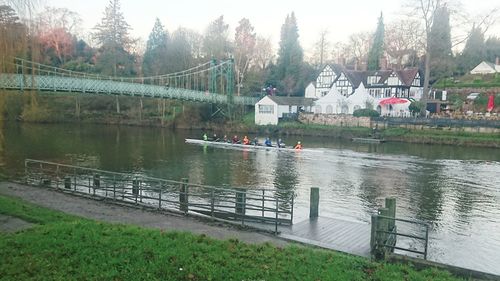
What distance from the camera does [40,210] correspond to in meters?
13.8

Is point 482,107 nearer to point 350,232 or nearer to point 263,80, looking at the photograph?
point 263,80

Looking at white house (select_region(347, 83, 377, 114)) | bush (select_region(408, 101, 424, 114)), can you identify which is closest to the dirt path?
bush (select_region(408, 101, 424, 114))

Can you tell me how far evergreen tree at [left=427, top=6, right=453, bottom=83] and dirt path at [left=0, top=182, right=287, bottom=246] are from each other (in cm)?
5093

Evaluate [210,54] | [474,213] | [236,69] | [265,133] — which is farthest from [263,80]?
[474,213]

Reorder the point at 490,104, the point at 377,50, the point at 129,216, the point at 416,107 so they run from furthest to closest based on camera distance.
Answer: the point at 377,50, the point at 416,107, the point at 490,104, the point at 129,216

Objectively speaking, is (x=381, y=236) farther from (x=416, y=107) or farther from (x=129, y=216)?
(x=416, y=107)

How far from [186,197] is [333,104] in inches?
2202

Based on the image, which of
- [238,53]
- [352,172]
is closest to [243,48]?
[238,53]

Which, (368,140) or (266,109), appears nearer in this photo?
(368,140)

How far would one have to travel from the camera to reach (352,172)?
3055cm

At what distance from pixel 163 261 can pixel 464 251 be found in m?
10.9

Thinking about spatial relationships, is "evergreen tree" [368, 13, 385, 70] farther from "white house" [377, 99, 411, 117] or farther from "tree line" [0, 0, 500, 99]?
"white house" [377, 99, 411, 117]

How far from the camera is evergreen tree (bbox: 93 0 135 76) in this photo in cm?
7475

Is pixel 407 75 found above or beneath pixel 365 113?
above
